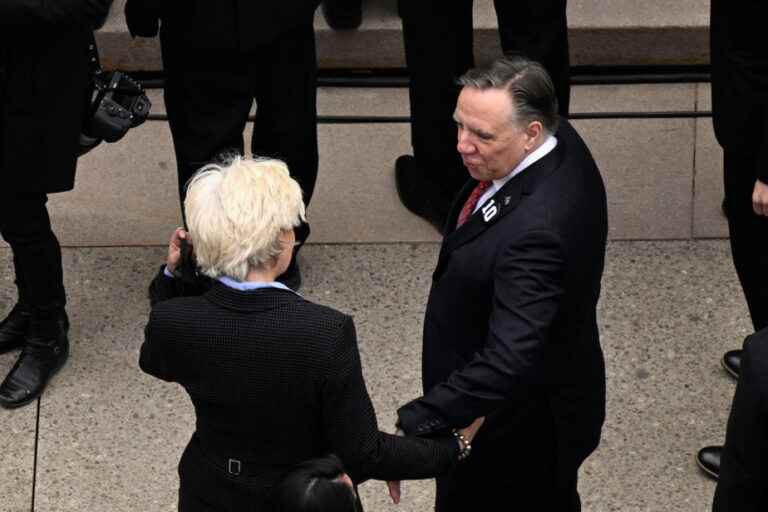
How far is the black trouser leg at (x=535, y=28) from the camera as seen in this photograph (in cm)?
518

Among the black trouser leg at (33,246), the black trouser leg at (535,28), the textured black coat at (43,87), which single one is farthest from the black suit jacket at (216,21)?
the black trouser leg at (535,28)

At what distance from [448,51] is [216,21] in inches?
35.7

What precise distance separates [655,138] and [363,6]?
142 cm

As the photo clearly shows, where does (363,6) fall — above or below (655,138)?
above

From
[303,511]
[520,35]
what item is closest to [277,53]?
[520,35]

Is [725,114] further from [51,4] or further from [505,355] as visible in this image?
[51,4]

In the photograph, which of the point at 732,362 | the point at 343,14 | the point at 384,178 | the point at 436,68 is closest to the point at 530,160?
the point at 732,362

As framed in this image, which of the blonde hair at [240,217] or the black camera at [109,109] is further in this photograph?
the black camera at [109,109]

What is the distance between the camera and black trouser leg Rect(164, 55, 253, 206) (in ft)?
16.2

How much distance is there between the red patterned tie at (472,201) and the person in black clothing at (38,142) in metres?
1.36

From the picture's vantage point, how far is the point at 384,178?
5.91 metres

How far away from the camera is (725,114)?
14.6ft

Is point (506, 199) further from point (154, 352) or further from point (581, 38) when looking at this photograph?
point (581, 38)

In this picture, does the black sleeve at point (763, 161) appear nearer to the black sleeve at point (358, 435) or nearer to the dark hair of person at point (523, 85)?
the dark hair of person at point (523, 85)
